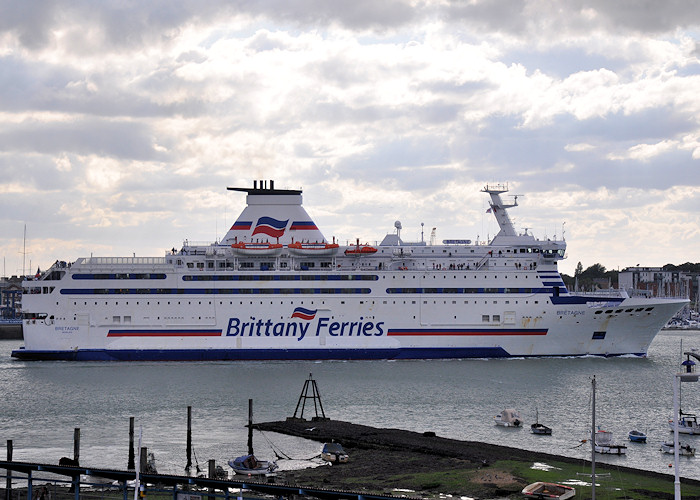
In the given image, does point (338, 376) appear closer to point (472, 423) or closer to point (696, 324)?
point (472, 423)

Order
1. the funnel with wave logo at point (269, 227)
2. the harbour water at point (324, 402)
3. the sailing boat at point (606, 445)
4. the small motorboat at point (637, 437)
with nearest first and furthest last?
the sailing boat at point (606, 445) < the harbour water at point (324, 402) < the small motorboat at point (637, 437) < the funnel with wave logo at point (269, 227)

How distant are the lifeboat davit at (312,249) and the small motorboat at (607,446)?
66.9 ft

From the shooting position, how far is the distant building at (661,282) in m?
112

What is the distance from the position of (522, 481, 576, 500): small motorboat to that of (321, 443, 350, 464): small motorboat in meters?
4.87

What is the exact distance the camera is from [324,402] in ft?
95.0

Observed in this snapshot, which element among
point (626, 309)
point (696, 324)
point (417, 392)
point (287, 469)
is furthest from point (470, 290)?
point (696, 324)

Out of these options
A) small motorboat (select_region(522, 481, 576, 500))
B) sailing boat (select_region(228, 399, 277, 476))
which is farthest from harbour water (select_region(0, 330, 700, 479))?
small motorboat (select_region(522, 481, 576, 500))

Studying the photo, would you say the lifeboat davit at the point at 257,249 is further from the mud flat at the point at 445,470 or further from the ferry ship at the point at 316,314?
the mud flat at the point at 445,470

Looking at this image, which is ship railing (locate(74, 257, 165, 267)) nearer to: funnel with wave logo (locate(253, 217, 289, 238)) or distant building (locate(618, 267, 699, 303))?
funnel with wave logo (locate(253, 217, 289, 238))

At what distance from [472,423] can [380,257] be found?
54.8ft

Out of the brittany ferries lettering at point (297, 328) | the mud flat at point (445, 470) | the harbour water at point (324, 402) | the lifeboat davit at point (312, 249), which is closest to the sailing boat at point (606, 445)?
the harbour water at point (324, 402)

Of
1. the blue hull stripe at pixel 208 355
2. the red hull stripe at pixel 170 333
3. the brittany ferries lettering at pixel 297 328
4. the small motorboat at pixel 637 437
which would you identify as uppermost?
the brittany ferries lettering at pixel 297 328

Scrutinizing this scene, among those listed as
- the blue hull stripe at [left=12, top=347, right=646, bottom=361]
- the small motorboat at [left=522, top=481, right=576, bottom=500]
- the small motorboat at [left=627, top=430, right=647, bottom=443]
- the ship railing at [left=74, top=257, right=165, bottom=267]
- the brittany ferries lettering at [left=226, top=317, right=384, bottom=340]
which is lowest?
the small motorboat at [left=522, top=481, right=576, bottom=500]

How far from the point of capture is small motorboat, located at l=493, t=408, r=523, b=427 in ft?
82.6
